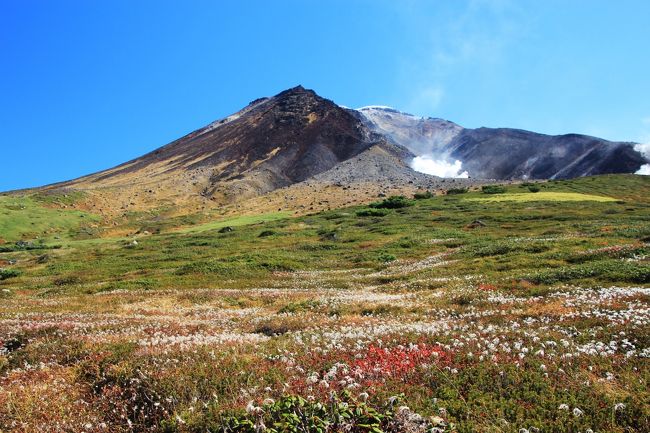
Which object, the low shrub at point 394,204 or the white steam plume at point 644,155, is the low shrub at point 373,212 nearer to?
the low shrub at point 394,204

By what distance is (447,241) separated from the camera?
184 feet

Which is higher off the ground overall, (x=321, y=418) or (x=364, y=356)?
(x=321, y=418)

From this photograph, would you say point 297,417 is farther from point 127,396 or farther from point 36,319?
point 36,319

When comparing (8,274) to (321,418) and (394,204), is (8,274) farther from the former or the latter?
(394,204)

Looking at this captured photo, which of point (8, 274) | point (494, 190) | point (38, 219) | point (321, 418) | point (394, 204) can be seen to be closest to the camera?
point (321, 418)

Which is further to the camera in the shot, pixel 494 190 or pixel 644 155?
pixel 644 155

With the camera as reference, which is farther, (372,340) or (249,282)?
(249,282)

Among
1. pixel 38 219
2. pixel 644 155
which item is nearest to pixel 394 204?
pixel 38 219

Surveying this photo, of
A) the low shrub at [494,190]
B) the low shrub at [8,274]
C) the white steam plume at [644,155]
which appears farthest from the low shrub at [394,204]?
the white steam plume at [644,155]

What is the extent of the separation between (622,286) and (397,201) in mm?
89358

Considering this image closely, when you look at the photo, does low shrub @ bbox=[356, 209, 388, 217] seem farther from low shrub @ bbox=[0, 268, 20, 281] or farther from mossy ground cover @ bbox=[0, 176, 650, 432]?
low shrub @ bbox=[0, 268, 20, 281]

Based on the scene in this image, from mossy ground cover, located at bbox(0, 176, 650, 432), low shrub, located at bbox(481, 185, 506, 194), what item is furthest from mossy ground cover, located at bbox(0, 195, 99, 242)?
low shrub, located at bbox(481, 185, 506, 194)

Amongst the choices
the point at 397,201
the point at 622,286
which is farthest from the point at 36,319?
the point at 397,201

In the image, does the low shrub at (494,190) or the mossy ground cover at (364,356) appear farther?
the low shrub at (494,190)
